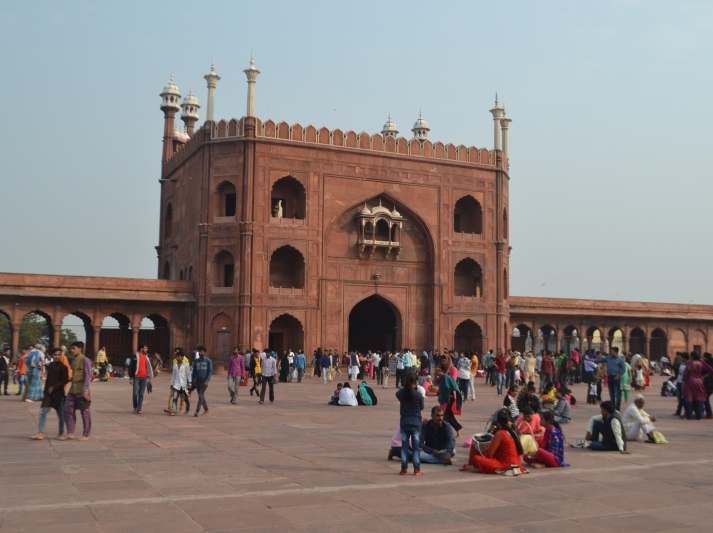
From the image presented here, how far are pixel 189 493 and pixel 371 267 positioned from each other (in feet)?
82.8

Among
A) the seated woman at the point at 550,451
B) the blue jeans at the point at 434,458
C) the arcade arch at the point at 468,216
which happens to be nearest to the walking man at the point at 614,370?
the seated woman at the point at 550,451

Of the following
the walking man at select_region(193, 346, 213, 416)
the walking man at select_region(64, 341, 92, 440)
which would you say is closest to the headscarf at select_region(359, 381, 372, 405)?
the walking man at select_region(193, 346, 213, 416)

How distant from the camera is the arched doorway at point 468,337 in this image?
33500mm

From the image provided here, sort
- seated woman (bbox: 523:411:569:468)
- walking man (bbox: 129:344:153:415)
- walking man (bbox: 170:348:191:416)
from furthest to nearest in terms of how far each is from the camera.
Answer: walking man (bbox: 170:348:191:416) < walking man (bbox: 129:344:153:415) < seated woman (bbox: 523:411:569:468)

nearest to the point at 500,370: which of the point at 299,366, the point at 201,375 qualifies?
the point at 299,366

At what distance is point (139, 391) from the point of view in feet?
44.8

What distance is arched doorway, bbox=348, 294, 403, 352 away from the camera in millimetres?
35875

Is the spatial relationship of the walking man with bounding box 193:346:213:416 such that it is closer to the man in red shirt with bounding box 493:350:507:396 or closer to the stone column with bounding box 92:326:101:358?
the man in red shirt with bounding box 493:350:507:396

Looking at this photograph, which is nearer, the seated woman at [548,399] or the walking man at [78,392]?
the walking man at [78,392]

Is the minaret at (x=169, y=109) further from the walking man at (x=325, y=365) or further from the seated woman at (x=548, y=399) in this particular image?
the seated woman at (x=548, y=399)

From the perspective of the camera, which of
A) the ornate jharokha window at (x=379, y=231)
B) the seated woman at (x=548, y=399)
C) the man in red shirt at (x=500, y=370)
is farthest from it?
the ornate jharokha window at (x=379, y=231)

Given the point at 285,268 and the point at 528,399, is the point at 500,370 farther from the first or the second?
the point at 285,268

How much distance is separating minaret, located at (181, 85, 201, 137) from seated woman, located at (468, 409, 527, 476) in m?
34.2

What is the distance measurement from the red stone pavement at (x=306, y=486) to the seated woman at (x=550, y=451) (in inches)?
6.4
